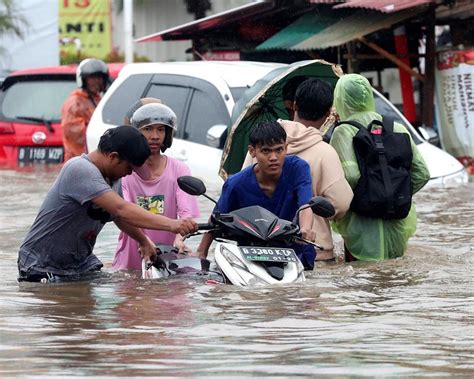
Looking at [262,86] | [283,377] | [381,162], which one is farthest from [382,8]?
[283,377]

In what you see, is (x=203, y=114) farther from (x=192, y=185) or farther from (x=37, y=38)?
(x=37, y=38)

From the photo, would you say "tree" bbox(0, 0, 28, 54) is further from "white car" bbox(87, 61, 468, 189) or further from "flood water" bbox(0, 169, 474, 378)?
"flood water" bbox(0, 169, 474, 378)

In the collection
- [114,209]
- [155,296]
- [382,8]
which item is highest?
[382,8]

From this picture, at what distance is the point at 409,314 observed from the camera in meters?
7.14

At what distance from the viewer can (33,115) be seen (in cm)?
1728

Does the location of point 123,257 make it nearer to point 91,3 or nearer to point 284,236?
point 284,236

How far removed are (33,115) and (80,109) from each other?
2.83 m

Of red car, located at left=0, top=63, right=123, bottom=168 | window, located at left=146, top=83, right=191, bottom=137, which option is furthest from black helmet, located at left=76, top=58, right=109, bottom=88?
red car, located at left=0, top=63, right=123, bottom=168

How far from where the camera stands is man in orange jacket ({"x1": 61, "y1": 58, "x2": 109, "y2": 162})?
1452 cm

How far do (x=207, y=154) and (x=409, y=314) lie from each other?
20.1 ft

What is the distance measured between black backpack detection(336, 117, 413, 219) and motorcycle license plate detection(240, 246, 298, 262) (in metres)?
1.30

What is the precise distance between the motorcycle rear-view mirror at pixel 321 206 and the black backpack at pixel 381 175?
4.31 ft

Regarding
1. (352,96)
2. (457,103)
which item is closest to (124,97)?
(457,103)

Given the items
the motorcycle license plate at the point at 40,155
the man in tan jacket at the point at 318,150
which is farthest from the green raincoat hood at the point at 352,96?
the motorcycle license plate at the point at 40,155
